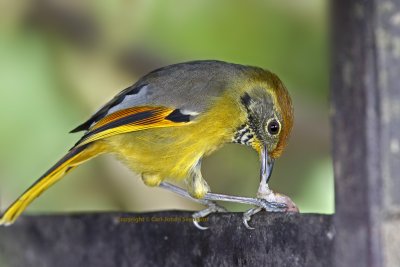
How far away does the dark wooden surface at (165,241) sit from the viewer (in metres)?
2.95

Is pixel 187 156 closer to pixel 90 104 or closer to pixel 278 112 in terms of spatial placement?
pixel 278 112

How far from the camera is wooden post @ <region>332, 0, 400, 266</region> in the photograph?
2562 mm

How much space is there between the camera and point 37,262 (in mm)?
4512

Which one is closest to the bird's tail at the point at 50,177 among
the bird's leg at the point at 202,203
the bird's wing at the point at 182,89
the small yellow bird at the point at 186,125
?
the small yellow bird at the point at 186,125

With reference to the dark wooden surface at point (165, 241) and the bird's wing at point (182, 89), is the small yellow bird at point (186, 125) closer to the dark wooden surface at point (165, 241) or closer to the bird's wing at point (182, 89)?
the bird's wing at point (182, 89)

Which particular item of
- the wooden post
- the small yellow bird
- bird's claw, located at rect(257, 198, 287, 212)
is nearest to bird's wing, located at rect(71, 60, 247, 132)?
the small yellow bird

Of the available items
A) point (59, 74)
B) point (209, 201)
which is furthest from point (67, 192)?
point (209, 201)

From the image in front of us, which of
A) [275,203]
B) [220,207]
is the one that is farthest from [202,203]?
[275,203]

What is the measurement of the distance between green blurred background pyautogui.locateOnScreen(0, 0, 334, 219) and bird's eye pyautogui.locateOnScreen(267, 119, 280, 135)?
1.87 metres

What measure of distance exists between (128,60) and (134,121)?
2.12 metres

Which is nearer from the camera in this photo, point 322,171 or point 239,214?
point 239,214

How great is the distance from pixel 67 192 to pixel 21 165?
425mm

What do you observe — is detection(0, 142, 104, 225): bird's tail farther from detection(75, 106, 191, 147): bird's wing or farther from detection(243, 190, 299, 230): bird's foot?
detection(243, 190, 299, 230): bird's foot

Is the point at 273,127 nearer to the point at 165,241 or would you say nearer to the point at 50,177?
the point at 165,241
